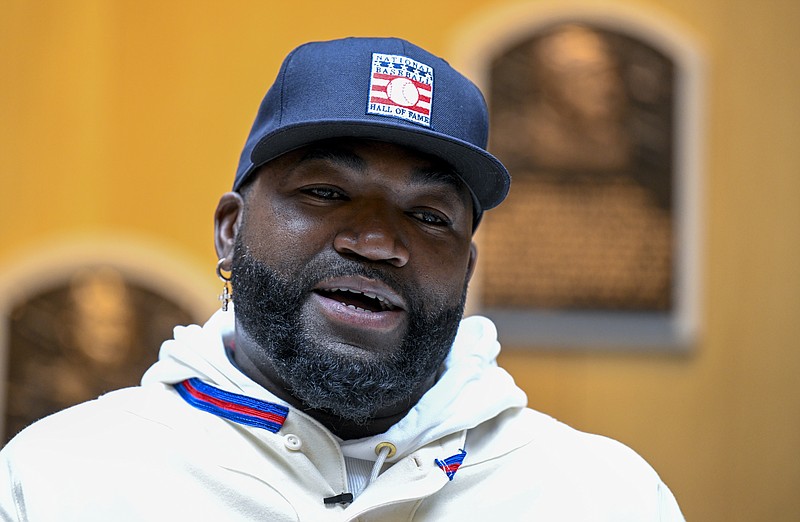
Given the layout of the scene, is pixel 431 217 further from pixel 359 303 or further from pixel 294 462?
pixel 294 462

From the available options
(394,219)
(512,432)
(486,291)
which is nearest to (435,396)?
(512,432)

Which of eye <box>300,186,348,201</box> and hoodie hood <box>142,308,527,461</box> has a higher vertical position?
eye <box>300,186,348,201</box>

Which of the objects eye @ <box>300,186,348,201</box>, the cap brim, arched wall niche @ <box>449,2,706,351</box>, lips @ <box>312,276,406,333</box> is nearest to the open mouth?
lips @ <box>312,276,406,333</box>

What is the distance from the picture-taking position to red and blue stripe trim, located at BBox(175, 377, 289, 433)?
184 cm

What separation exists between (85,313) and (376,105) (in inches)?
129

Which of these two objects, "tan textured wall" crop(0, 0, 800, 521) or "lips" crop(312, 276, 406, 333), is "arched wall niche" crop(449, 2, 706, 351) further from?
"lips" crop(312, 276, 406, 333)

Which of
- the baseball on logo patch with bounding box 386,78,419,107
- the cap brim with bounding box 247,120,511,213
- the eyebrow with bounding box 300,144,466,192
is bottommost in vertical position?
the eyebrow with bounding box 300,144,466,192

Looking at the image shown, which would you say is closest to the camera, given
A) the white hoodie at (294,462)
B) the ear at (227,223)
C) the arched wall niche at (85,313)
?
the white hoodie at (294,462)

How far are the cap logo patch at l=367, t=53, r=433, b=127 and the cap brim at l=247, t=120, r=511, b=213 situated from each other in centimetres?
3

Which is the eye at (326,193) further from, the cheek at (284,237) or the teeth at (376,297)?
the teeth at (376,297)

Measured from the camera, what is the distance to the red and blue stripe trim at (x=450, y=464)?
1.86 metres

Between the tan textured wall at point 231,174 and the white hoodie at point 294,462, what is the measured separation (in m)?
2.82

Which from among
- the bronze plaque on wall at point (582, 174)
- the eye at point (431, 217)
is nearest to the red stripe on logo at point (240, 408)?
the eye at point (431, 217)

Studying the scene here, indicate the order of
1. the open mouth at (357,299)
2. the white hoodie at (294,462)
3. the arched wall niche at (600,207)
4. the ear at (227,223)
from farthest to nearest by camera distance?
the arched wall niche at (600,207) → the ear at (227,223) → the open mouth at (357,299) → the white hoodie at (294,462)
